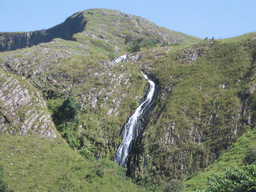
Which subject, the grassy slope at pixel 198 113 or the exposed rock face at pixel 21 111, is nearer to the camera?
the exposed rock face at pixel 21 111

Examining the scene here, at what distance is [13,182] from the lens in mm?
18578

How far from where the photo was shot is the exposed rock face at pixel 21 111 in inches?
1065

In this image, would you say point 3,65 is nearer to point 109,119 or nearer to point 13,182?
point 109,119

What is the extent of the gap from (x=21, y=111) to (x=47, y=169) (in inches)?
514

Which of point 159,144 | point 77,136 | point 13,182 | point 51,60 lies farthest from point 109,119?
point 51,60

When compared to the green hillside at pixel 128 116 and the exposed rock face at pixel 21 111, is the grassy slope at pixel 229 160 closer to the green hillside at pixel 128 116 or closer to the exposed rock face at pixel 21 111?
the green hillside at pixel 128 116

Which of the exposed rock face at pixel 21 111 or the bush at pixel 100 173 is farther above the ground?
the exposed rock face at pixel 21 111

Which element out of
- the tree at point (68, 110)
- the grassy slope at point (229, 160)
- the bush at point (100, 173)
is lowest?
the bush at point (100, 173)

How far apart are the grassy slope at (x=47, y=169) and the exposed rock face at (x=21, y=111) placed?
6.37ft

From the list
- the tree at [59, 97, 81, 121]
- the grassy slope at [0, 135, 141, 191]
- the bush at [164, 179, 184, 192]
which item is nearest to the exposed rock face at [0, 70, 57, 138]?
the grassy slope at [0, 135, 141, 191]

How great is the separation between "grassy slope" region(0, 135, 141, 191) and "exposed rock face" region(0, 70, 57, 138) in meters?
1.94

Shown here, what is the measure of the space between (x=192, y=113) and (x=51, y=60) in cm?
4452

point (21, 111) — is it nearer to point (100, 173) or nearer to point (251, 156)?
point (100, 173)

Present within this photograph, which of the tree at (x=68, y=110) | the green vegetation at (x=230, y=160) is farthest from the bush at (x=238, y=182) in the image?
the tree at (x=68, y=110)
